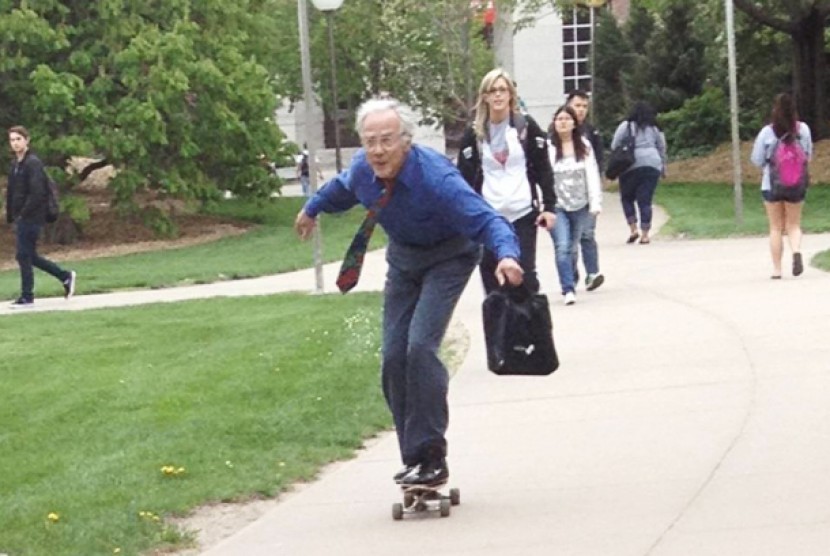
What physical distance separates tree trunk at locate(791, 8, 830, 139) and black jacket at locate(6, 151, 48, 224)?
20.0m

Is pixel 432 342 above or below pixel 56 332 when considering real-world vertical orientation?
above

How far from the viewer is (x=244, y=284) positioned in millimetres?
20781

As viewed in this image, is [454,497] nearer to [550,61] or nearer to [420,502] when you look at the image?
[420,502]

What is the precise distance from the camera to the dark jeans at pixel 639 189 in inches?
872

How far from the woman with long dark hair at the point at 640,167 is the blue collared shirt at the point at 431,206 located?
1482cm

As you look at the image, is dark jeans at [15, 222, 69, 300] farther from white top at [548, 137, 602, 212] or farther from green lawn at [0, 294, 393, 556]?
white top at [548, 137, 602, 212]

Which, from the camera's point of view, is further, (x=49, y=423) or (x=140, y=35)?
(x=140, y=35)

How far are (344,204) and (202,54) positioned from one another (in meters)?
24.3

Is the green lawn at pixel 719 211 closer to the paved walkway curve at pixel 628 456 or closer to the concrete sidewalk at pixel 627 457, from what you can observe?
the paved walkway curve at pixel 628 456


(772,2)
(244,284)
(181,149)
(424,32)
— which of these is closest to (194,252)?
(181,149)

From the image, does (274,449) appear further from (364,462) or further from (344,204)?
(344,204)

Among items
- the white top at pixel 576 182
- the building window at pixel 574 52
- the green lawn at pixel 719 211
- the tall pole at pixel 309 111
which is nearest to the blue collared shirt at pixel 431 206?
the white top at pixel 576 182

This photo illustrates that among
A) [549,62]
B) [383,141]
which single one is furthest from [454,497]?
[549,62]

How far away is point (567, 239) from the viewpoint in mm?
15375
